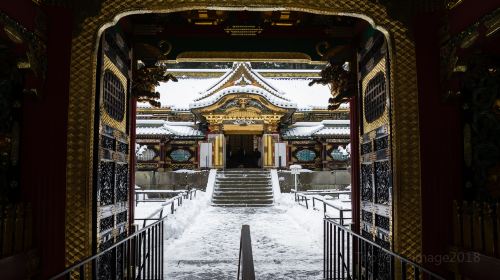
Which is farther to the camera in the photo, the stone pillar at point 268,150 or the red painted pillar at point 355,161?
the stone pillar at point 268,150

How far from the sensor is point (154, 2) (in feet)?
14.6

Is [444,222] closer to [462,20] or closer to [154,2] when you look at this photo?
[462,20]

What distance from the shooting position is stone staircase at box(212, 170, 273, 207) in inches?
765

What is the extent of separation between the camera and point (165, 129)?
26.0 metres

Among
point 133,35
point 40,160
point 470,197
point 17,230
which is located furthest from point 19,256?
point 470,197

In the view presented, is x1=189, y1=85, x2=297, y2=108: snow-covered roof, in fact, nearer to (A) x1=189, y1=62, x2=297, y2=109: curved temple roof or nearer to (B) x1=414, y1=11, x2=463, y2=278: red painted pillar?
(A) x1=189, y1=62, x2=297, y2=109: curved temple roof

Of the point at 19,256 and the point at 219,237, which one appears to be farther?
the point at 219,237

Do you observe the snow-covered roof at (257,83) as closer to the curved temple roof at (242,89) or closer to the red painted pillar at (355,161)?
the curved temple roof at (242,89)

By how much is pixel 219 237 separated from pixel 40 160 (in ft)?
23.9

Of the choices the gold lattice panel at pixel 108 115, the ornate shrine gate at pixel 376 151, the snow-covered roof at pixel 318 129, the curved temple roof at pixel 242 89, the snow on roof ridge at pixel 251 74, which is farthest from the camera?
the snow-covered roof at pixel 318 129

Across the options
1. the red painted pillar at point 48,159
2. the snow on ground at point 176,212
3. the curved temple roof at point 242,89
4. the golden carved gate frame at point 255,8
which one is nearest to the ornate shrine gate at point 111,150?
the golden carved gate frame at point 255,8

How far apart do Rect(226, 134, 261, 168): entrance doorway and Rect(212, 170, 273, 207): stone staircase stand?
797 centimetres

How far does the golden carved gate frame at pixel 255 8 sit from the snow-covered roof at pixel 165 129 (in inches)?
845

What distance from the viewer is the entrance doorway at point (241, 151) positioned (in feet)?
104
